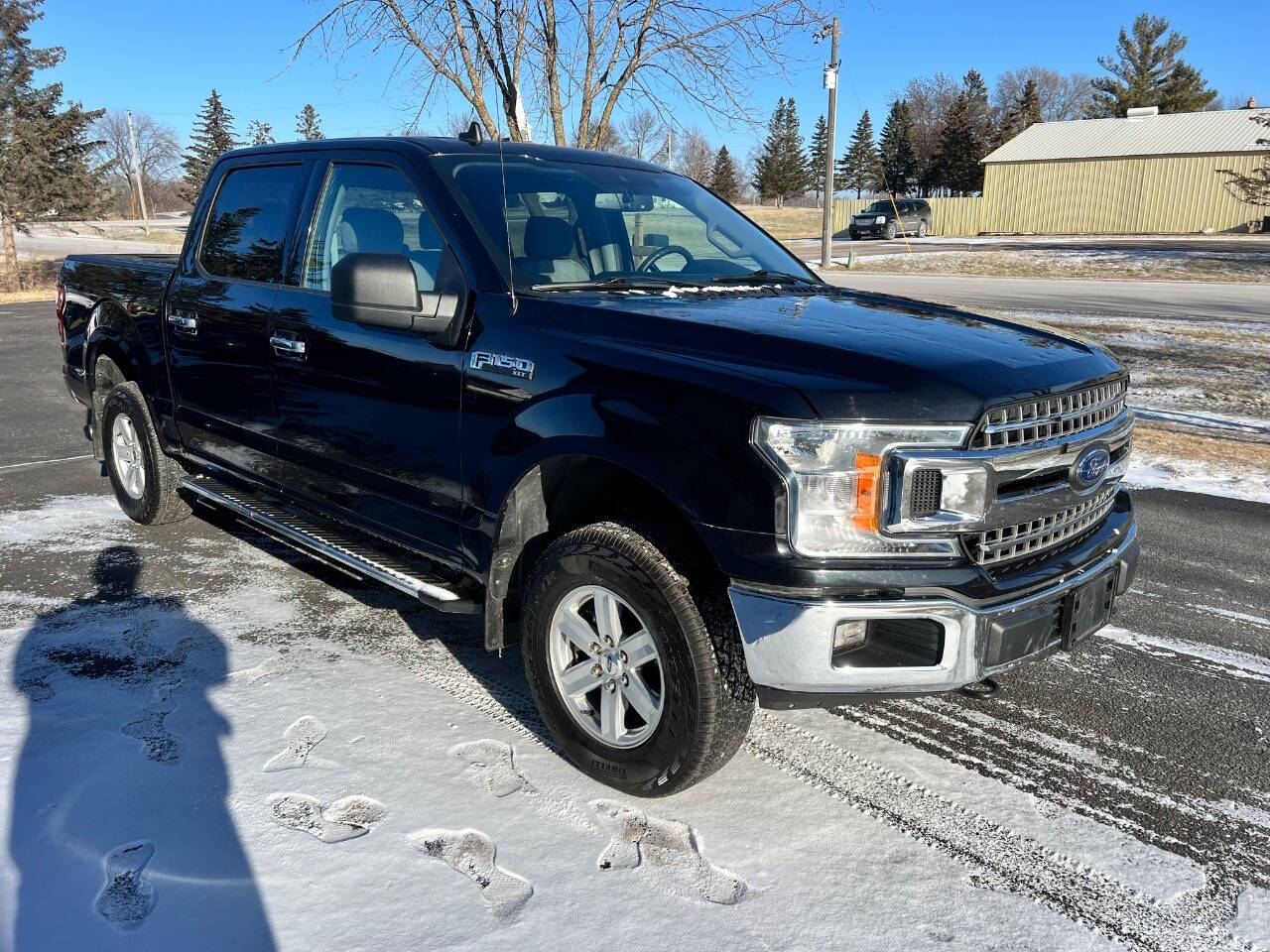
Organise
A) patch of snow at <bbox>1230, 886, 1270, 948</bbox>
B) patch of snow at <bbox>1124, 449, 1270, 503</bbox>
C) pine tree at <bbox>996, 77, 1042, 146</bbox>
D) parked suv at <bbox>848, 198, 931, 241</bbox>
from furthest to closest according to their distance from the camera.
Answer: pine tree at <bbox>996, 77, 1042, 146</bbox>
parked suv at <bbox>848, 198, 931, 241</bbox>
patch of snow at <bbox>1124, 449, 1270, 503</bbox>
patch of snow at <bbox>1230, 886, 1270, 948</bbox>

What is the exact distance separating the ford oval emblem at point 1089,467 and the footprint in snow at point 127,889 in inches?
109

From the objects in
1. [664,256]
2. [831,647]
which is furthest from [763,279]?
[831,647]

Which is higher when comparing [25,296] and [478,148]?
[478,148]

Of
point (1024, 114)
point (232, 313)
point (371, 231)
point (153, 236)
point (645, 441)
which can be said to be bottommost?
point (645, 441)

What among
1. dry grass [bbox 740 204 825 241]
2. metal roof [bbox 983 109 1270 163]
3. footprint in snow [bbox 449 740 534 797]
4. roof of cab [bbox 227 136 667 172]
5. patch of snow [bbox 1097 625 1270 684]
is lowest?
footprint in snow [bbox 449 740 534 797]

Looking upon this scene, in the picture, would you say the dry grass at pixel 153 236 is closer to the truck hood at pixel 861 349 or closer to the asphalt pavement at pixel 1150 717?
the asphalt pavement at pixel 1150 717

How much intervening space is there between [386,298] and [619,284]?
82cm

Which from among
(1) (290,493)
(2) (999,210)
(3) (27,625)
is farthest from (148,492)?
(2) (999,210)

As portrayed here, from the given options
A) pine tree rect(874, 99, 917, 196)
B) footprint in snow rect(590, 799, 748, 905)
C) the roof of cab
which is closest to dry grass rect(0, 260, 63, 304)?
the roof of cab

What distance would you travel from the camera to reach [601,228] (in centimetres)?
383

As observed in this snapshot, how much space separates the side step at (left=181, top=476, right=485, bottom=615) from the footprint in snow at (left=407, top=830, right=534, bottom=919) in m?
0.84

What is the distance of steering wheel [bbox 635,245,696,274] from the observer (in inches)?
147

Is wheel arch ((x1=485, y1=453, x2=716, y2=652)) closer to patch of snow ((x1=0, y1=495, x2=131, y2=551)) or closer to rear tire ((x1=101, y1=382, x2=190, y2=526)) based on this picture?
rear tire ((x1=101, y1=382, x2=190, y2=526))

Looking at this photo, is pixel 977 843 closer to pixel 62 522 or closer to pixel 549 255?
pixel 549 255
